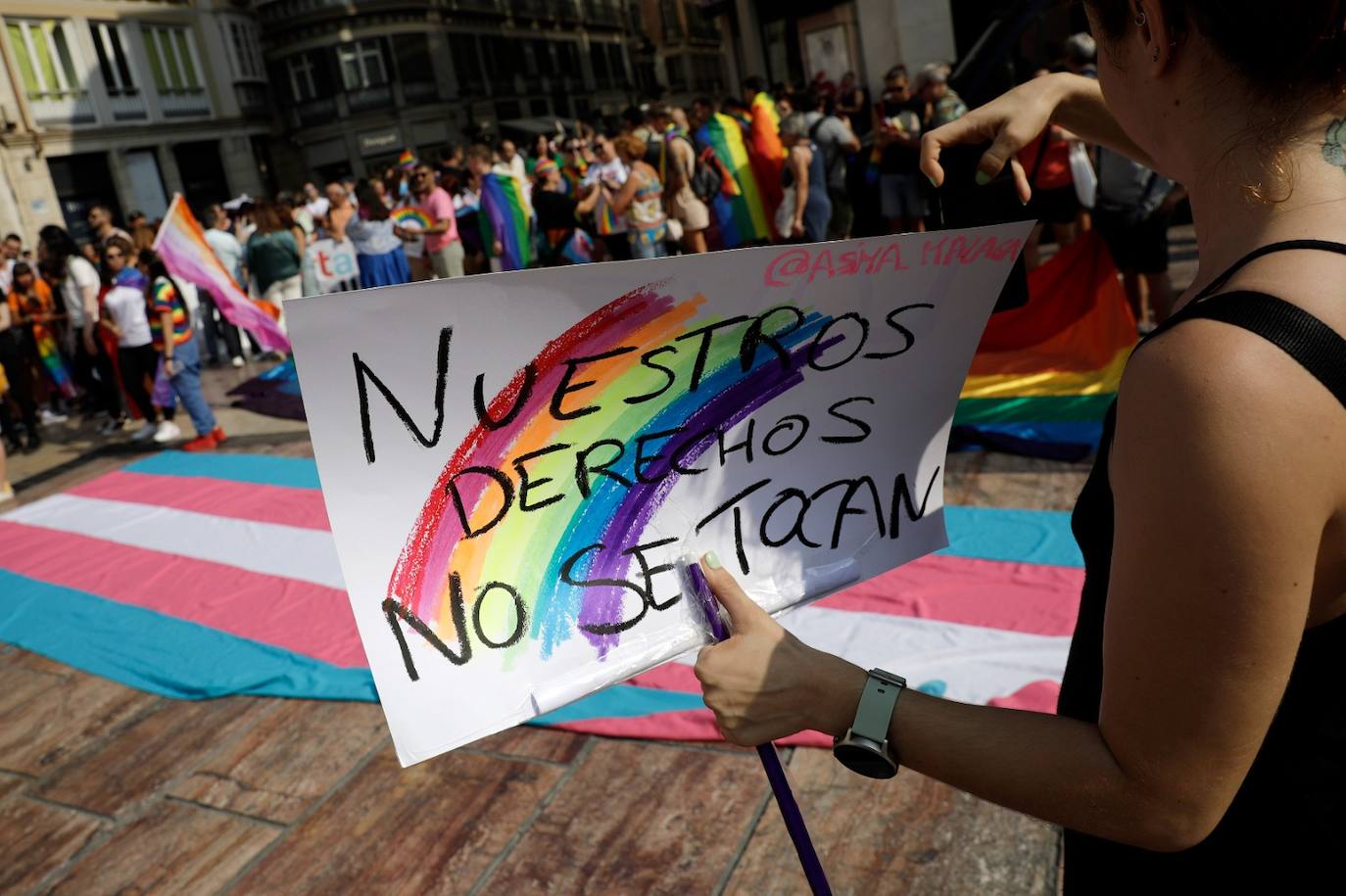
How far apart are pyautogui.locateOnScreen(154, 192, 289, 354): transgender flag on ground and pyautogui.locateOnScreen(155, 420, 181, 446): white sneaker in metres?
0.99

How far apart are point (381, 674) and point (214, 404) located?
7.91 metres

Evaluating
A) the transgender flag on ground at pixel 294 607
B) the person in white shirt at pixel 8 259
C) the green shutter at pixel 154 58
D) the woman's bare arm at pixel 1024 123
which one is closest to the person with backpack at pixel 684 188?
the transgender flag on ground at pixel 294 607

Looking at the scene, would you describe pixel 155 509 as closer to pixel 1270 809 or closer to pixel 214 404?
pixel 214 404

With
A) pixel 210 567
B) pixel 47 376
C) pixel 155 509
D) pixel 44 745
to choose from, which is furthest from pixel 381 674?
pixel 47 376

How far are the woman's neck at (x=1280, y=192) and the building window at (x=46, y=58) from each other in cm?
3045

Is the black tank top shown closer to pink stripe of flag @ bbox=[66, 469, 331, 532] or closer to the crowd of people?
pink stripe of flag @ bbox=[66, 469, 331, 532]

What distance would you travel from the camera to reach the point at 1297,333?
2.01 ft

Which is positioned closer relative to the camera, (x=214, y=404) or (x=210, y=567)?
(x=210, y=567)

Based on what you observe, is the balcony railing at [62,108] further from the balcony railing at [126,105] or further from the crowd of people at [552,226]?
the crowd of people at [552,226]

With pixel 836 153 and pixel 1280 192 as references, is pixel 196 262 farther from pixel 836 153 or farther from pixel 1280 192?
pixel 1280 192

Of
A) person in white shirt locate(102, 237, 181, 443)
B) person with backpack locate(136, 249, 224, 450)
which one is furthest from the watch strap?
person in white shirt locate(102, 237, 181, 443)

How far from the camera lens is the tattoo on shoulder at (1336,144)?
Result: 692 millimetres

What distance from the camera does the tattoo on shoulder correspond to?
692 mm

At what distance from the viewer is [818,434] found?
45.8 inches
